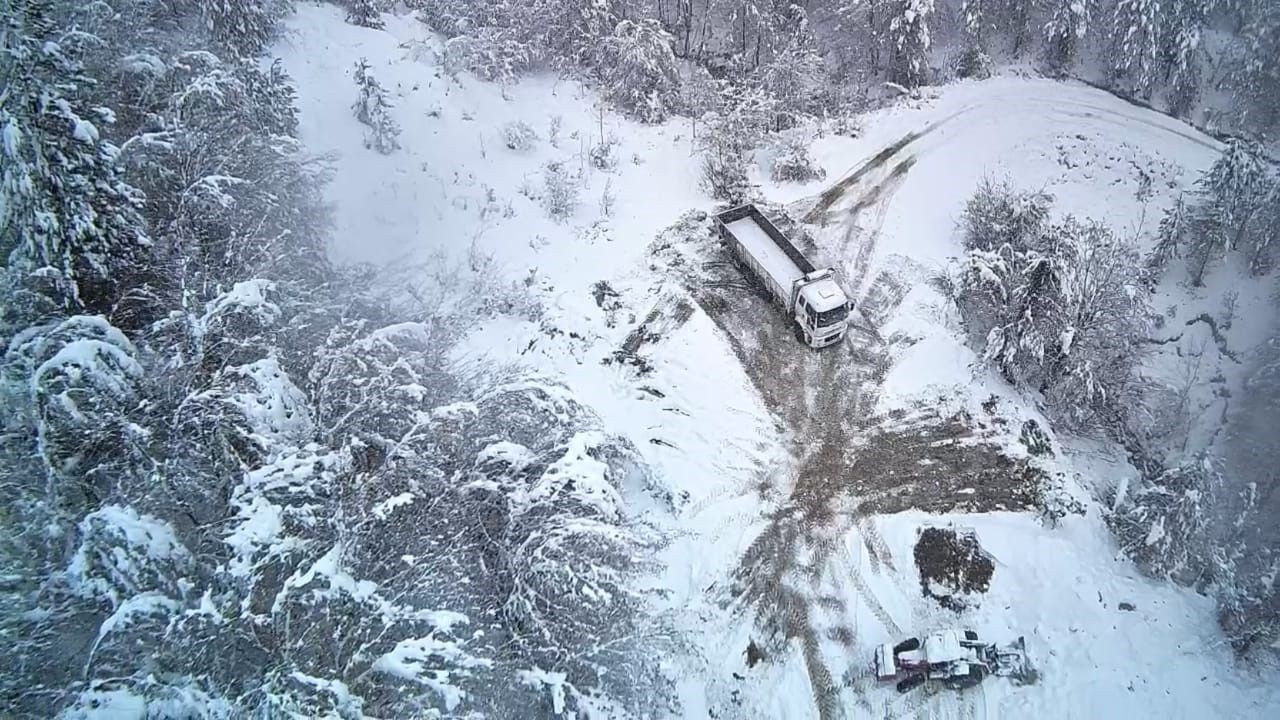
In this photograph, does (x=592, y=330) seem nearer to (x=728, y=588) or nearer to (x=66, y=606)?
(x=728, y=588)

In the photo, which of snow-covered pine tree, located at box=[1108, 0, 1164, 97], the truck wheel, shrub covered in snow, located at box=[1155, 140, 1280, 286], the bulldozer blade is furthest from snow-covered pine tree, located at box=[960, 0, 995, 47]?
the truck wheel

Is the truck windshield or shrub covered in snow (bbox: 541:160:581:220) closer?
the truck windshield

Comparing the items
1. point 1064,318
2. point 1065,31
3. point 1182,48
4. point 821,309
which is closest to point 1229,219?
point 1064,318

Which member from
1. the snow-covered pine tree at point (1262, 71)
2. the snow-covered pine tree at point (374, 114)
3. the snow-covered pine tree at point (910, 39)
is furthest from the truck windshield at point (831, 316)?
the snow-covered pine tree at point (1262, 71)

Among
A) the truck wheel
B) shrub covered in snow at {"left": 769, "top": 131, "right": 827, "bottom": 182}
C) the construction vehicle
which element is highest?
shrub covered in snow at {"left": 769, "top": 131, "right": 827, "bottom": 182}

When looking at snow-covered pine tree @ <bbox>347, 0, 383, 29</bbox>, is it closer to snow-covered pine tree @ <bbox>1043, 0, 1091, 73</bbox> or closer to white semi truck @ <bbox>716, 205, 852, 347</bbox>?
white semi truck @ <bbox>716, 205, 852, 347</bbox>
